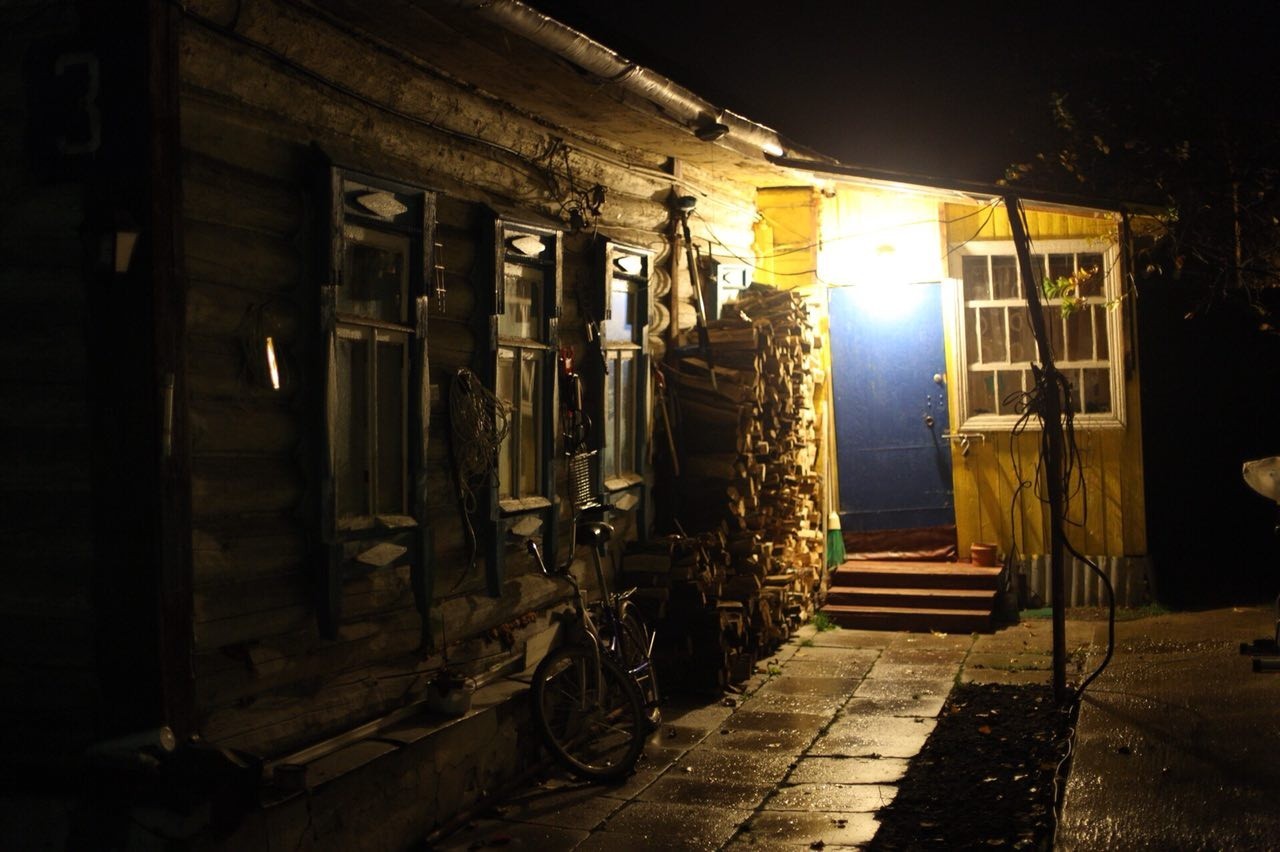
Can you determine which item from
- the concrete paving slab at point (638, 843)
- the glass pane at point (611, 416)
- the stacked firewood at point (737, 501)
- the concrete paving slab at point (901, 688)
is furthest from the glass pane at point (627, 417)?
the concrete paving slab at point (638, 843)

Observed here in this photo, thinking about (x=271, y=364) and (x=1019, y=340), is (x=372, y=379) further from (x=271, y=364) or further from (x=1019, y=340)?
(x=1019, y=340)

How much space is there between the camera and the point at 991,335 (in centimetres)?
1320

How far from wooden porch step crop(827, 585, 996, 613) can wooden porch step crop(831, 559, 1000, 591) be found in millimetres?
52

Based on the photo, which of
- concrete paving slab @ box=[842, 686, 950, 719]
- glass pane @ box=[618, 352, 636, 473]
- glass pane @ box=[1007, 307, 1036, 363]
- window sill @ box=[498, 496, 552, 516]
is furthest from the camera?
glass pane @ box=[1007, 307, 1036, 363]

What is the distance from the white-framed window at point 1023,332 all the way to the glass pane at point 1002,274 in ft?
0.04

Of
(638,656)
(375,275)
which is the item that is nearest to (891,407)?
(638,656)

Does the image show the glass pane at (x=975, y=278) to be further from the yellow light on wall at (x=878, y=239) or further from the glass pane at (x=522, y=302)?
the glass pane at (x=522, y=302)

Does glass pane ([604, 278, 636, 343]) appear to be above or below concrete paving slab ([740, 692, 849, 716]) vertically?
above

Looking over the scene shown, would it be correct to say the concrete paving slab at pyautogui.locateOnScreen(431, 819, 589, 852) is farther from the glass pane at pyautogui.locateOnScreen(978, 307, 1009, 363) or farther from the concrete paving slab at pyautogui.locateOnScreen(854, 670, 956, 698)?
the glass pane at pyautogui.locateOnScreen(978, 307, 1009, 363)

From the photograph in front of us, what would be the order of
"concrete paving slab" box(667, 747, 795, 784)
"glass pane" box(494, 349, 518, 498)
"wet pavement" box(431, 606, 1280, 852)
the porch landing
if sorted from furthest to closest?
the porch landing < "glass pane" box(494, 349, 518, 498) < "concrete paving slab" box(667, 747, 795, 784) < "wet pavement" box(431, 606, 1280, 852)

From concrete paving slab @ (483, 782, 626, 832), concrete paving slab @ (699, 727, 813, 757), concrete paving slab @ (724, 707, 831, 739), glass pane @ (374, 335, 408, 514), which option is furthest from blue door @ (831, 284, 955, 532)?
glass pane @ (374, 335, 408, 514)

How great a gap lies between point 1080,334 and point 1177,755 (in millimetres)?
6656

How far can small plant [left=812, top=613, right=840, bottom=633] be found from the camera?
42.0 feet

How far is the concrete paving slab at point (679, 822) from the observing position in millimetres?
6809
